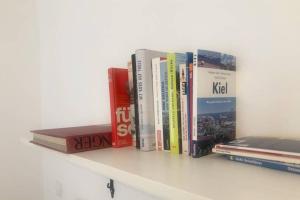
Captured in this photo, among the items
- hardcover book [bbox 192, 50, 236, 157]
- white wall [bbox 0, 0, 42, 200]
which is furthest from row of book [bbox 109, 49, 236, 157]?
white wall [bbox 0, 0, 42, 200]

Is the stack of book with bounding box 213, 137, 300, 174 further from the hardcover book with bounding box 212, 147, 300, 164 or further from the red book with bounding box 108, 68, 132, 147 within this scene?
the red book with bounding box 108, 68, 132, 147

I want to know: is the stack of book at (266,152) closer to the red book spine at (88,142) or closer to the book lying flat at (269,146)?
the book lying flat at (269,146)

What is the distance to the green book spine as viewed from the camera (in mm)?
602

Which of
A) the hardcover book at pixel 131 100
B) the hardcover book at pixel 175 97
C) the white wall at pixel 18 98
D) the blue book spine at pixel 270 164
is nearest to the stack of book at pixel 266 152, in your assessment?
the blue book spine at pixel 270 164

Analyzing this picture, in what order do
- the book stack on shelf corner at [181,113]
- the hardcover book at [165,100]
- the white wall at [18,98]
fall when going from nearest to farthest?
the book stack on shelf corner at [181,113]
the hardcover book at [165,100]
the white wall at [18,98]

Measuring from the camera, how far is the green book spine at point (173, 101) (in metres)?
0.60

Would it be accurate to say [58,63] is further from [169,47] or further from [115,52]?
[169,47]

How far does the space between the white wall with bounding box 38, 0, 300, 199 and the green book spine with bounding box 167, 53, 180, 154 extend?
16 centimetres

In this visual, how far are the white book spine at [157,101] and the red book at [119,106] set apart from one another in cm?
11

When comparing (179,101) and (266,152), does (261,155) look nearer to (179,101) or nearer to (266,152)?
(266,152)

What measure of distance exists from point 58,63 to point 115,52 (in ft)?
1.90

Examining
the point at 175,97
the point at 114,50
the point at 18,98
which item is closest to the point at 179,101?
the point at 175,97

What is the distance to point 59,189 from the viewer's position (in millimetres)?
1501

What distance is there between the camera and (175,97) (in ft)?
1.96
